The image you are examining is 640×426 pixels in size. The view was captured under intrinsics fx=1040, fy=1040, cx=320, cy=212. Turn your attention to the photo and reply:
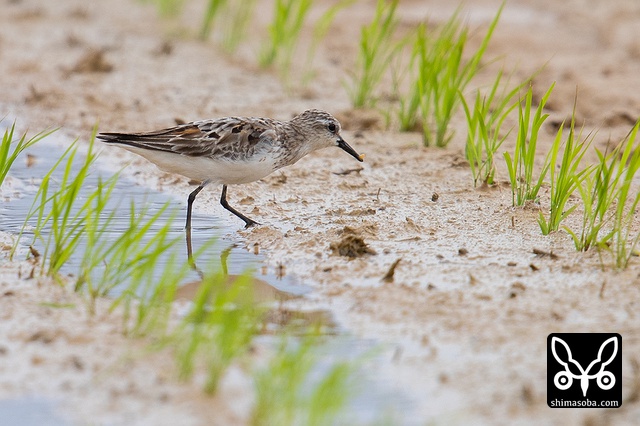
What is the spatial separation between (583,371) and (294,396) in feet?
5.13

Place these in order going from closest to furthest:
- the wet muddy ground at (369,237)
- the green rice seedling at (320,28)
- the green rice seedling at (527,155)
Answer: the wet muddy ground at (369,237)
the green rice seedling at (527,155)
the green rice seedling at (320,28)

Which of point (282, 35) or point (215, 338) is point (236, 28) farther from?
point (215, 338)

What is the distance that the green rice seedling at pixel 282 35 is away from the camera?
37.2 ft

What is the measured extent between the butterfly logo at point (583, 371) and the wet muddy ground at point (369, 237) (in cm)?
8

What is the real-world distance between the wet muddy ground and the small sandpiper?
1.52 ft

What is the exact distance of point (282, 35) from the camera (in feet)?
39.0

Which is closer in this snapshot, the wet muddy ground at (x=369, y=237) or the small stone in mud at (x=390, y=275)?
the wet muddy ground at (x=369, y=237)

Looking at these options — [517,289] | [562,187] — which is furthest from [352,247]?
[562,187]

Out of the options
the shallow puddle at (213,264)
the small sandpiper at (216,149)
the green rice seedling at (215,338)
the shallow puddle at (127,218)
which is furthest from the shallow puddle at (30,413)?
the small sandpiper at (216,149)

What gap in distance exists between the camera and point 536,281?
603cm

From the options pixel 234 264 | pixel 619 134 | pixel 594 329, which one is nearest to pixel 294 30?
pixel 619 134

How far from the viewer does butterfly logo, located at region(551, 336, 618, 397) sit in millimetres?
4730

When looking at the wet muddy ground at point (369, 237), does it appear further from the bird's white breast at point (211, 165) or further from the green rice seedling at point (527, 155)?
→ the bird's white breast at point (211, 165)

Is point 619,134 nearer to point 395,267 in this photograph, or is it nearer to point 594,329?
point 395,267
